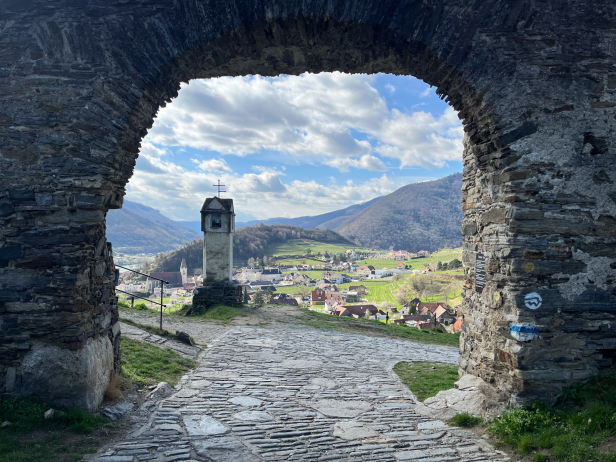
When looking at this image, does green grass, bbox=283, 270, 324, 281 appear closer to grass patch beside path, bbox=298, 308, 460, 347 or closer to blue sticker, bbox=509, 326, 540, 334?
grass patch beside path, bbox=298, 308, 460, 347

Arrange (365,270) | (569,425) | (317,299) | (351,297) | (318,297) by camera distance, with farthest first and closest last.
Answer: (365,270) → (351,297) → (318,297) → (317,299) → (569,425)

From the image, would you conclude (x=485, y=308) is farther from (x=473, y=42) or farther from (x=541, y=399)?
(x=473, y=42)

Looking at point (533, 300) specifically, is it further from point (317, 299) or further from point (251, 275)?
point (251, 275)

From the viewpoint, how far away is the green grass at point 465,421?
4.14 metres

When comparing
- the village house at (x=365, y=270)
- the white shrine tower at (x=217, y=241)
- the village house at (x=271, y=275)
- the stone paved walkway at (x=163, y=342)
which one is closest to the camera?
the stone paved walkway at (x=163, y=342)

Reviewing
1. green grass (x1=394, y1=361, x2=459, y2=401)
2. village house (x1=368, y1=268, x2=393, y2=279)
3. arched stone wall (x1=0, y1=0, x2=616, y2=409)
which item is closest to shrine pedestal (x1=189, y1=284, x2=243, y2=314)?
green grass (x1=394, y1=361, x2=459, y2=401)

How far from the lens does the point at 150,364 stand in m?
5.88

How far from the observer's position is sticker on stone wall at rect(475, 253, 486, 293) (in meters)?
4.70

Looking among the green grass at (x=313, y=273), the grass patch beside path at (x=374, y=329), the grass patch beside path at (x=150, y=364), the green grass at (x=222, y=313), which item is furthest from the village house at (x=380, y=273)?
the grass patch beside path at (x=150, y=364)

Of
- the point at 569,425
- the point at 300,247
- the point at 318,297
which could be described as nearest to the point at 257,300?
the point at 569,425

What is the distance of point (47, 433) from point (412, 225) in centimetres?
16762

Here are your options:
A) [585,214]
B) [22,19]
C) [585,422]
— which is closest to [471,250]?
[585,214]

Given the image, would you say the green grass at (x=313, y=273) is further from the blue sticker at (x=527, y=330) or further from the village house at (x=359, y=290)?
the blue sticker at (x=527, y=330)

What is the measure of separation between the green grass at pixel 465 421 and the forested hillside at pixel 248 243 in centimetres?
4776
